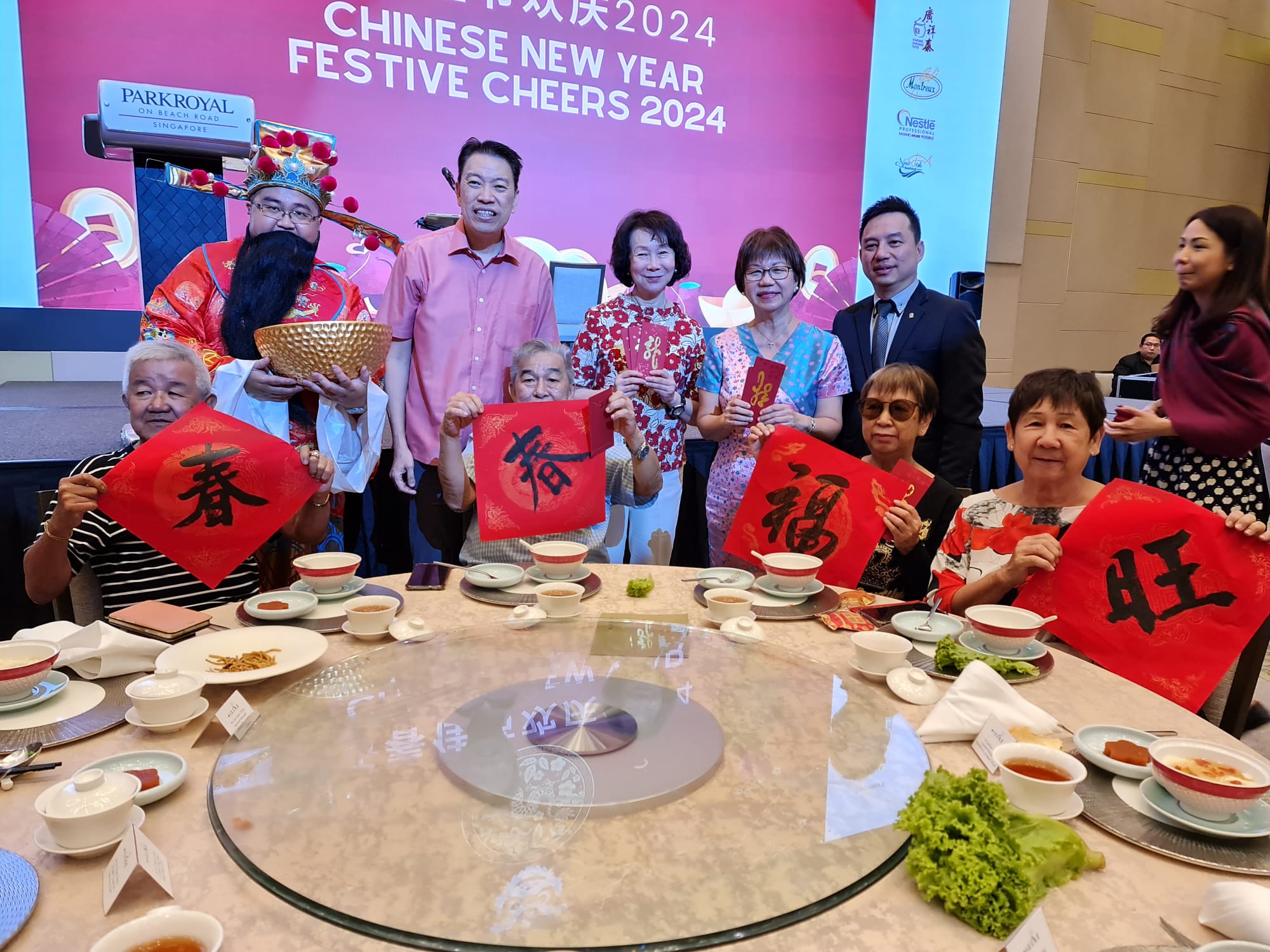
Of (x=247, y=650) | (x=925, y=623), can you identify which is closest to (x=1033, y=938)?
(x=925, y=623)

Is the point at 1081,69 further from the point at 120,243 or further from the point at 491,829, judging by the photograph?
the point at 491,829

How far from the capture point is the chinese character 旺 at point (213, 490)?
1.78 metres

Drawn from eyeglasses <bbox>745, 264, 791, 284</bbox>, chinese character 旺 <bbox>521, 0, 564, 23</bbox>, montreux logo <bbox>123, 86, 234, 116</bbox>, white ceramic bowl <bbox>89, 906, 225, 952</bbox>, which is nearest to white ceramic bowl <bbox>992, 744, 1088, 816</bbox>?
white ceramic bowl <bbox>89, 906, 225, 952</bbox>

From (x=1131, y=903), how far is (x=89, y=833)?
1.19 meters

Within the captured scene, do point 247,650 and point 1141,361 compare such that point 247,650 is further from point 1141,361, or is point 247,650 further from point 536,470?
point 1141,361

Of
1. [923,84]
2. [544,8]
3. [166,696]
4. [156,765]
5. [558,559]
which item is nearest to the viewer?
[156,765]

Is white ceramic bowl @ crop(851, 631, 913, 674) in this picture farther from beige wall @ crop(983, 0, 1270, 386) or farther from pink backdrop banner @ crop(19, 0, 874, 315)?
beige wall @ crop(983, 0, 1270, 386)

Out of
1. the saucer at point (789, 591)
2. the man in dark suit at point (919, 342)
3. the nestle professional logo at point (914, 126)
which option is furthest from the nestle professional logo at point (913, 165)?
the saucer at point (789, 591)

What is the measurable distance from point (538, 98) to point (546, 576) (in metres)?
3.28

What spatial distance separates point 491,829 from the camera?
0.95 m

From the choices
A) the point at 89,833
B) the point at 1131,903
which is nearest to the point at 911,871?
the point at 1131,903

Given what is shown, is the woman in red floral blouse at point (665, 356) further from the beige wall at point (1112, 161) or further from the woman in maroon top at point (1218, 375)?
the beige wall at point (1112, 161)

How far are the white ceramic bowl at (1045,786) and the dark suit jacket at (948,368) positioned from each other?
192 centimetres

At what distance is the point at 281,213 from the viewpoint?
2.58 metres
